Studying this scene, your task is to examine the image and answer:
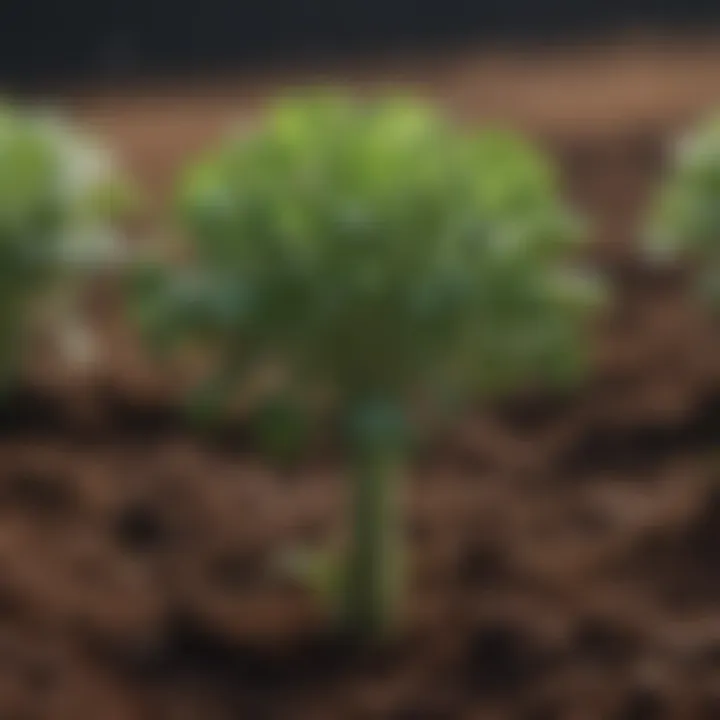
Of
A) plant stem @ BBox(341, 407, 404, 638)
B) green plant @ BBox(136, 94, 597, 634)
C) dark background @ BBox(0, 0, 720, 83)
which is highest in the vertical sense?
dark background @ BBox(0, 0, 720, 83)

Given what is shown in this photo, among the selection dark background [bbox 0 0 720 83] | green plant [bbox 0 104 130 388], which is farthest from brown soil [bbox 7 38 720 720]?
dark background [bbox 0 0 720 83]

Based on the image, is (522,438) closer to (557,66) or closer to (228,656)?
(228,656)

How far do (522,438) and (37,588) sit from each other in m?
0.59

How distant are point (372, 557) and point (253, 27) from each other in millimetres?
1554

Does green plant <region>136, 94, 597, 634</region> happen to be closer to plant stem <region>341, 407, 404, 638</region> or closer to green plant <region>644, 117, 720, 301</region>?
plant stem <region>341, 407, 404, 638</region>

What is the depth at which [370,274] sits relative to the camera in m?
1.81

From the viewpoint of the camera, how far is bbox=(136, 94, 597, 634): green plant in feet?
5.96

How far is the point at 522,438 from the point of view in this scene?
2336 millimetres

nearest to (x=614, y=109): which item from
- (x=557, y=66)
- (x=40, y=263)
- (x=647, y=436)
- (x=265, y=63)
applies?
(x=557, y=66)

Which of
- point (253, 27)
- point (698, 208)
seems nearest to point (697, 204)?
point (698, 208)

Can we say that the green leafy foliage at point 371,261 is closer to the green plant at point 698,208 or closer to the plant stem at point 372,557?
the plant stem at point 372,557

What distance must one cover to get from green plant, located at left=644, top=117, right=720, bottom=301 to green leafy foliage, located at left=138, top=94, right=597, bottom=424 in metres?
0.24

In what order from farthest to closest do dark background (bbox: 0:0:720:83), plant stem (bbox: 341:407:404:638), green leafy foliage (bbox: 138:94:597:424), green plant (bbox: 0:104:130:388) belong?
dark background (bbox: 0:0:720:83) < green plant (bbox: 0:104:130:388) < plant stem (bbox: 341:407:404:638) < green leafy foliage (bbox: 138:94:597:424)

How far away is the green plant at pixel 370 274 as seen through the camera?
1.82 metres
